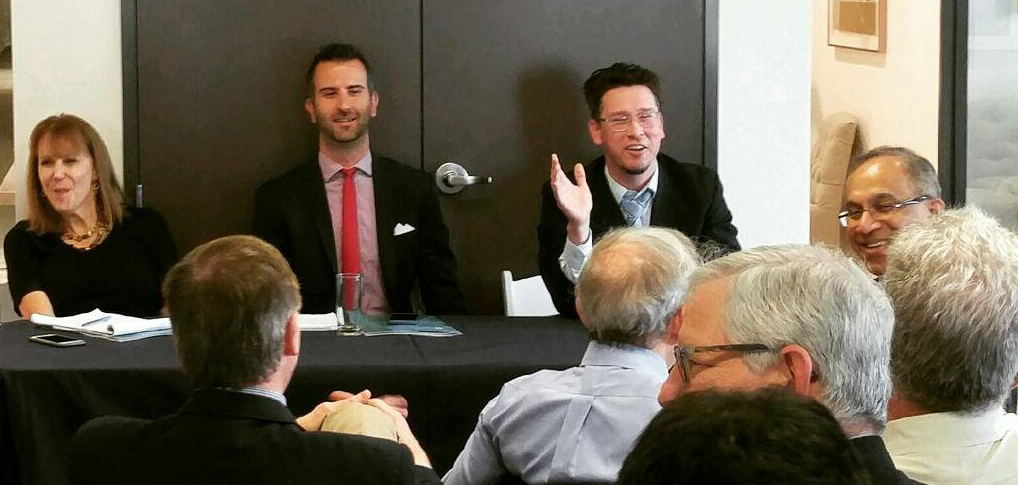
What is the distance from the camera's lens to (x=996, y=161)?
18.6 feet

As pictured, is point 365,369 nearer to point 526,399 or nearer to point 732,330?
point 526,399

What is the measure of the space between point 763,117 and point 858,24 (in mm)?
2256

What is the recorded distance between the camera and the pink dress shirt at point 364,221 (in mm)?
4410

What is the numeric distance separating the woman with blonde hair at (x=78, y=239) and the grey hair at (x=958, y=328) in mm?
2885

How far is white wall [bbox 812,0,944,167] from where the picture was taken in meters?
5.77

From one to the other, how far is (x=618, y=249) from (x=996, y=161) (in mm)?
3756

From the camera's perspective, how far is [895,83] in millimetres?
6160

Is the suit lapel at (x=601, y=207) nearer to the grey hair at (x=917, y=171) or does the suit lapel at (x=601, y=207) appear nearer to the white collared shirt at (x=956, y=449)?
the grey hair at (x=917, y=171)

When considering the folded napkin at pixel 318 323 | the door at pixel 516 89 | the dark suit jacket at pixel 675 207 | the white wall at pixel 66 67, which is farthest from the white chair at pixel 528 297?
the white wall at pixel 66 67

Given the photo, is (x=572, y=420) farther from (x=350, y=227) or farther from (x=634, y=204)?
(x=350, y=227)

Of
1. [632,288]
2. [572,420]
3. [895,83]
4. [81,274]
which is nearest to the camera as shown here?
[572,420]

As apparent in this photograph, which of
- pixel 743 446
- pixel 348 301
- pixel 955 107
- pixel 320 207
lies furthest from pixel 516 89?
pixel 743 446

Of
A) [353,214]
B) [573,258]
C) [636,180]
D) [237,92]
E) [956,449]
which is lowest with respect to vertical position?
[956,449]

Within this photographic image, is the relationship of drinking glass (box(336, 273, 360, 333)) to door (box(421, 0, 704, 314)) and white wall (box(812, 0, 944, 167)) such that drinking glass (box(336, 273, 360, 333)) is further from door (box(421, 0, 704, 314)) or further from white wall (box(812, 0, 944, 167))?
white wall (box(812, 0, 944, 167))
